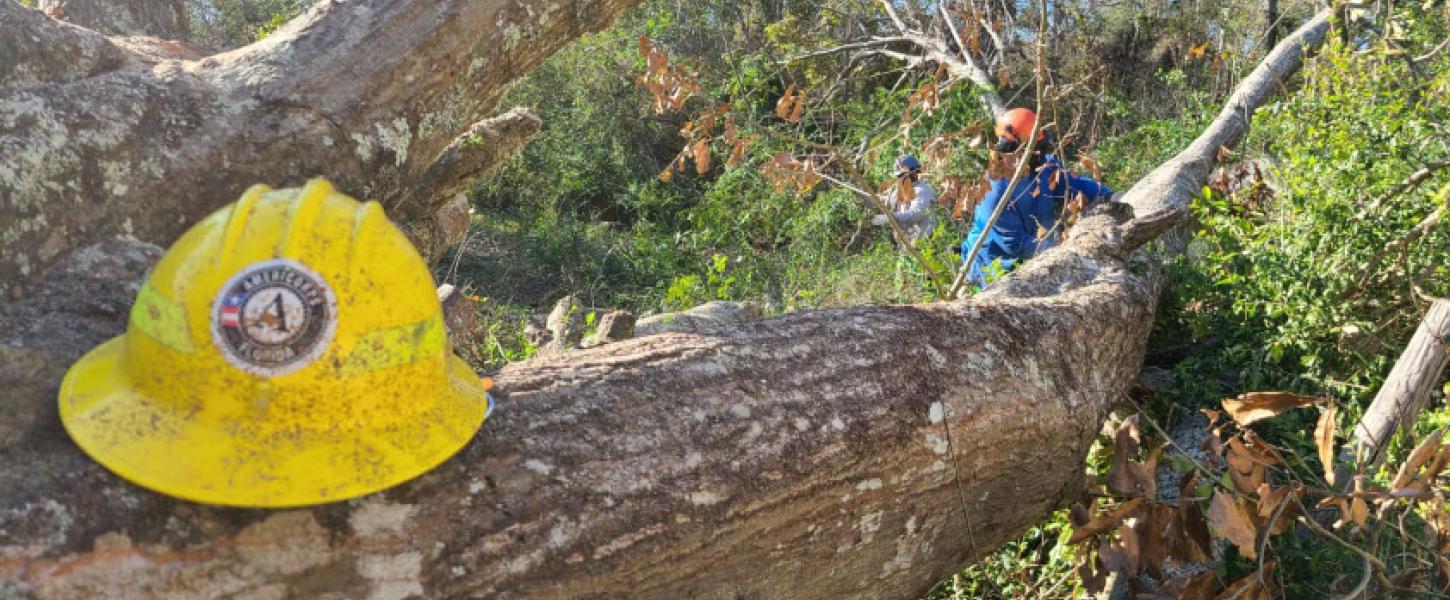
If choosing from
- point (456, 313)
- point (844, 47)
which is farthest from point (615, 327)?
point (844, 47)

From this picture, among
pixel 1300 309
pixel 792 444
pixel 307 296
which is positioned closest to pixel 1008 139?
pixel 1300 309

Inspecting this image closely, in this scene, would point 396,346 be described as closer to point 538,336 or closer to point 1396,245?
point 538,336

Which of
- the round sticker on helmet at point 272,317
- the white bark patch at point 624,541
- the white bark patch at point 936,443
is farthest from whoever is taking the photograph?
the white bark patch at point 936,443

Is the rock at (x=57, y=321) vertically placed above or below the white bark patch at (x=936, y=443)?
above

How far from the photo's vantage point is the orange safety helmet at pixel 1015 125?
17.5 feet

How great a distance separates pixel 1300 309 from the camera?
12.9 ft

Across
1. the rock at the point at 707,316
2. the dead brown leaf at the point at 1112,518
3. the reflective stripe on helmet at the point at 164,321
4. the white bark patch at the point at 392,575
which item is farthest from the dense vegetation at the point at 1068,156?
the reflective stripe on helmet at the point at 164,321

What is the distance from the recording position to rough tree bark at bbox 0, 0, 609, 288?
246 cm

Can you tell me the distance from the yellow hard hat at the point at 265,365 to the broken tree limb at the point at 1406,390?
120 inches

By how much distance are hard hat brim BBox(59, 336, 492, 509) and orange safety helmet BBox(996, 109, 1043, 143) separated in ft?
13.3

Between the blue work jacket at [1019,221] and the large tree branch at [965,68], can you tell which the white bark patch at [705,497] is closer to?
the blue work jacket at [1019,221]

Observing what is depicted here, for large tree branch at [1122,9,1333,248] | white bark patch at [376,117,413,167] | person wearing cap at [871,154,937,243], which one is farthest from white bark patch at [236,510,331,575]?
person wearing cap at [871,154,937,243]

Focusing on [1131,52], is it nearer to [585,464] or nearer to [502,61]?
[502,61]

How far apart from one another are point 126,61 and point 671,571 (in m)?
2.12
